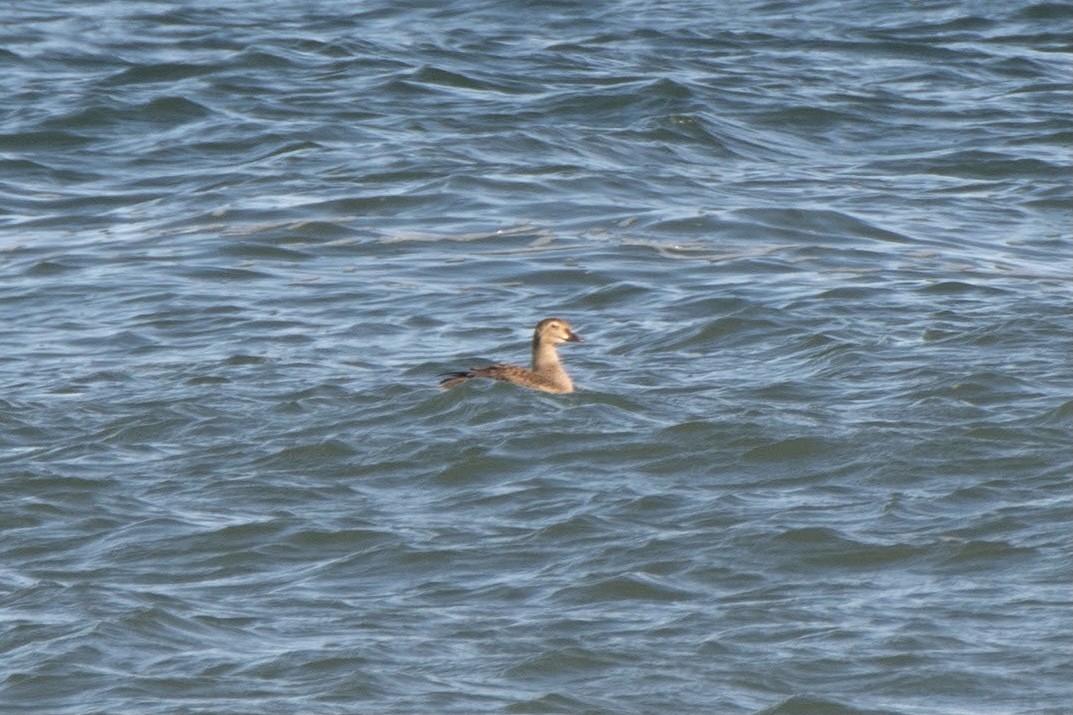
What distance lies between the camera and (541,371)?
10523mm

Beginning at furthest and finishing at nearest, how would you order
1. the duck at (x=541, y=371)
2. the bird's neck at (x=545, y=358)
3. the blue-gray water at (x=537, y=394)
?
the bird's neck at (x=545, y=358) → the duck at (x=541, y=371) → the blue-gray water at (x=537, y=394)

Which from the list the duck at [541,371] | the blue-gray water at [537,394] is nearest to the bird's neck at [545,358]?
the duck at [541,371]

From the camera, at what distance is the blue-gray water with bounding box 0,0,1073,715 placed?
703cm

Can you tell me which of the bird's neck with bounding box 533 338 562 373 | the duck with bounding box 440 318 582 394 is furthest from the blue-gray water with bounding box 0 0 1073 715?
the bird's neck with bounding box 533 338 562 373

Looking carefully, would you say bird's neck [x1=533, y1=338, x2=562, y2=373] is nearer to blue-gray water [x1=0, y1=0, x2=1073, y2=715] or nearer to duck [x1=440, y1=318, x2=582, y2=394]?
duck [x1=440, y1=318, x2=582, y2=394]

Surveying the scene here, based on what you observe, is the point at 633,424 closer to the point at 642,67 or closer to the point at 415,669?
the point at 415,669

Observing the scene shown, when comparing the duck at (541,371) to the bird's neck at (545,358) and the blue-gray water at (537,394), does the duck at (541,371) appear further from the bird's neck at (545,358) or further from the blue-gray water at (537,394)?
the blue-gray water at (537,394)

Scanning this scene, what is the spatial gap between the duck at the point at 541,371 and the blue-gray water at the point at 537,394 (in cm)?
10

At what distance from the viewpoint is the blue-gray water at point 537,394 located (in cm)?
703

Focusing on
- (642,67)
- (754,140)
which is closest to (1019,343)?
(754,140)

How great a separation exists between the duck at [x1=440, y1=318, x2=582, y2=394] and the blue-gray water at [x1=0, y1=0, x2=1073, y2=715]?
0.10 metres

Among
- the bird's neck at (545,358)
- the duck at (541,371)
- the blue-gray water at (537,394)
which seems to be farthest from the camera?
the bird's neck at (545,358)

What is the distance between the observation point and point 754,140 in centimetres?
Result: 1680

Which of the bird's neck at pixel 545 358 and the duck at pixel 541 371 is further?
the bird's neck at pixel 545 358
